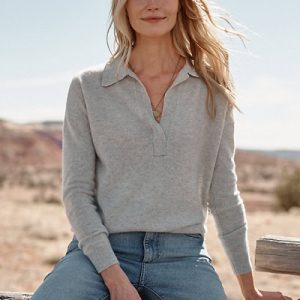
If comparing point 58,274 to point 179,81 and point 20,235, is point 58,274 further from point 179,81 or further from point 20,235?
point 20,235

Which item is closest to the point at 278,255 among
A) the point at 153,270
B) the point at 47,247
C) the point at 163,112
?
the point at 153,270

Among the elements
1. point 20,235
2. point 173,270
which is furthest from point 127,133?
point 20,235

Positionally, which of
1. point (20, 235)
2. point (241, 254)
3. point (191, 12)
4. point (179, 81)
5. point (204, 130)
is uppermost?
point (191, 12)

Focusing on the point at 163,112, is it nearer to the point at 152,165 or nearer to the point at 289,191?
the point at 152,165

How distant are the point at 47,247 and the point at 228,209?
10650 mm

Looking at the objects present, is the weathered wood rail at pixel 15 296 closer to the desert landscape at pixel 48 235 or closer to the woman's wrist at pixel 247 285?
the woman's wrist at pixel 247 285

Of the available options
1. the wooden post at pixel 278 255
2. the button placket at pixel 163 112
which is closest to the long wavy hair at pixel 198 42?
the button placket at pixel 163 112

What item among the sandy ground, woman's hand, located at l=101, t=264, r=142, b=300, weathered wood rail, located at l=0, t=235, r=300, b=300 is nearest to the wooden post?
weathered wood rail, located at l=0, t=235, r=300, b=300

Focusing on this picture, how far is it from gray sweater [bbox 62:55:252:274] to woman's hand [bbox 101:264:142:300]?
0.03m

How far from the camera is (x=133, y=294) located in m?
2.41

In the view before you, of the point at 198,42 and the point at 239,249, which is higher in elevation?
the point at 198,42

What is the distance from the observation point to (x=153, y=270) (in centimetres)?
249

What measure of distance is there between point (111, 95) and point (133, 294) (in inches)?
29.9

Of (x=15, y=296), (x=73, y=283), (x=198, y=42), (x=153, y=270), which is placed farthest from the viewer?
(x=15, y=296)
